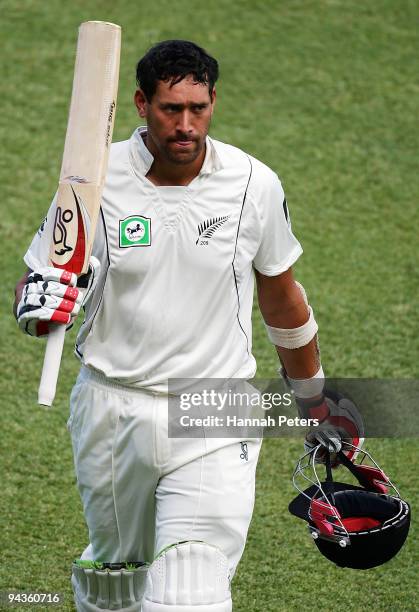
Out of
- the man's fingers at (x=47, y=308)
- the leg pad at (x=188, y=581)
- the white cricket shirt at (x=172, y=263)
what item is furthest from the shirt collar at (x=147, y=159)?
the leg pad at (x=188, y=581)

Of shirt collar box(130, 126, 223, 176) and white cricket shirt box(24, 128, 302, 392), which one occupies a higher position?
shirt collar box(130, 126, 223, 176)

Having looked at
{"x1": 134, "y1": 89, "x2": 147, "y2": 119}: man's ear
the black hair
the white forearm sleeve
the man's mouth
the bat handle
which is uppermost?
the black hair

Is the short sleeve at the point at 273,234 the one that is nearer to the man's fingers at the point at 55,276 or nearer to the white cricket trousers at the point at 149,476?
the white cricket trousers at the point at 149,476

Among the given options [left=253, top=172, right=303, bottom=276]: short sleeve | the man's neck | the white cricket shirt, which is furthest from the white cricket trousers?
the man's neck

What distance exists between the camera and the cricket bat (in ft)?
12.2

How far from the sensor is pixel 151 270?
381cm

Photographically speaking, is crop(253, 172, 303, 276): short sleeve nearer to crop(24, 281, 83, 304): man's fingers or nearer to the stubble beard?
the stubble beard

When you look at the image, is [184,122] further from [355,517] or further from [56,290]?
[355,517]

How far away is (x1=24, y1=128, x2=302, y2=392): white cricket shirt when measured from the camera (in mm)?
3822

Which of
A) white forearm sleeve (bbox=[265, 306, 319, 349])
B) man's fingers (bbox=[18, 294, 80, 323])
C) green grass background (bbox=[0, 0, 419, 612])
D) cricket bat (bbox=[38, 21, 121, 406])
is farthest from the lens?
green grass background (bbox=[0, 0, 419, 612])

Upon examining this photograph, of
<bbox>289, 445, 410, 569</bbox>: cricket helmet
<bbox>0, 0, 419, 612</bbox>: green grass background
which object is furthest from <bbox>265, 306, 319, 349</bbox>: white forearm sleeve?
<bbox>0, 0, 419, 612</bbox>: green grass background

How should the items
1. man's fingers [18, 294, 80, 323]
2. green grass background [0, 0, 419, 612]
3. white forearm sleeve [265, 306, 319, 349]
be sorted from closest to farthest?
man's fingers [18, 294, 80, 323], white forearm sleeve [265, 306, 319, 349], green grass background [0, 0, 419, 612]

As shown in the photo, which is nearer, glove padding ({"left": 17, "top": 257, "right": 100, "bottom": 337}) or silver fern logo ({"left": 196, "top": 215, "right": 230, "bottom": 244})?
glove padding ({"left": 17, "top": 257, "right": 100, "bottom": 337})

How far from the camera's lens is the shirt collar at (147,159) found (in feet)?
12.8
